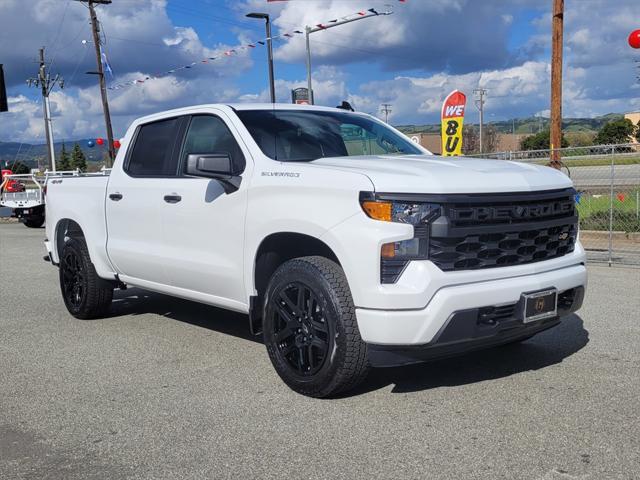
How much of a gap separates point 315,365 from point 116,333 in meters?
2.87

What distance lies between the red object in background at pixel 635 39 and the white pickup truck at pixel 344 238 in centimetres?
821

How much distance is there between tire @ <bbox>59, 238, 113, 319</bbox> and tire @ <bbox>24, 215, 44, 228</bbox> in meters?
16.1

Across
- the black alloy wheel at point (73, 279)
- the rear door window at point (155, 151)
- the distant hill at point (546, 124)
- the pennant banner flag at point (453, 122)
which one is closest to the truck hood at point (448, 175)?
the rear door window at point (155, 151)

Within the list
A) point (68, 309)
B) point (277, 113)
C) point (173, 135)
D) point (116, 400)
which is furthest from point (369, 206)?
point (68, 309)

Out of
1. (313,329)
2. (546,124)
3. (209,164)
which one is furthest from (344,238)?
(546,124)

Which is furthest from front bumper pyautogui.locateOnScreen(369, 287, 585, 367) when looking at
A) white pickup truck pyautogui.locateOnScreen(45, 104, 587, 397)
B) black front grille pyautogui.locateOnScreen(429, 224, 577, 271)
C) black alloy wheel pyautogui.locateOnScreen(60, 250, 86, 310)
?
black alloy wheel pyautogui.locateOnScreen(60, 250, 86, 310)

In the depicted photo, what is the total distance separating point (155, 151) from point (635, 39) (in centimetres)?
984

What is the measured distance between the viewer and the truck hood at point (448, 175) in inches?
155

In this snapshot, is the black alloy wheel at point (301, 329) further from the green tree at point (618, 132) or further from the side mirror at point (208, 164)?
the green tree at point (618, 132)

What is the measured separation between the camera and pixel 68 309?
7215 mm

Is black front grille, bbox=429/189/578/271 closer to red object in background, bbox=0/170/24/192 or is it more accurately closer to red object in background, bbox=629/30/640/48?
red object in background, bbox=629/30/640/48

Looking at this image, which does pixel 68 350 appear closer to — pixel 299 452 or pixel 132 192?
pixel 132 192

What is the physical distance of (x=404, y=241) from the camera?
12.7 feet

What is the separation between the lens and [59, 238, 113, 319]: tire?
6824 mm
